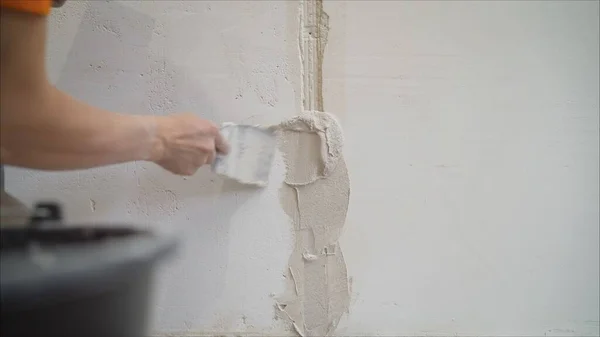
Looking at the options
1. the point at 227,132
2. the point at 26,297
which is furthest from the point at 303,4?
the point at 26,297

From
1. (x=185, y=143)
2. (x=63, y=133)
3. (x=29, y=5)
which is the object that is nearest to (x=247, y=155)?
(x=185, y=143)

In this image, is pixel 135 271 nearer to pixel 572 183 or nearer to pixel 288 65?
pixel 288 65

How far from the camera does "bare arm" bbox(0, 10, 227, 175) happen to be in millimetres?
627

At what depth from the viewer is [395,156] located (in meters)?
1.25

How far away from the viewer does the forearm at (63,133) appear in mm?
648

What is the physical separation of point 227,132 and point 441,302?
75 centimetres

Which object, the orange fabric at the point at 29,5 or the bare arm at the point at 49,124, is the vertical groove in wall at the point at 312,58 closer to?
the bare arm at the point at 49,124

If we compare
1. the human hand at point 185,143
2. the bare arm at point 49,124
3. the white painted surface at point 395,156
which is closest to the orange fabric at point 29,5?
the bare arm at point 49,124

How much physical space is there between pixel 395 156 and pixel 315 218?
11.2 inches

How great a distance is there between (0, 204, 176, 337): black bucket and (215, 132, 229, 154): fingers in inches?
15.8

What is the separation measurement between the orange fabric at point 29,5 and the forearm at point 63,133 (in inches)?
4.2

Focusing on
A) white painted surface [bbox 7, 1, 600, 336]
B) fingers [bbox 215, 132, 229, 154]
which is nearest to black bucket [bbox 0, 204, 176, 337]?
fingers [bbox 215, 132, 229, 154]

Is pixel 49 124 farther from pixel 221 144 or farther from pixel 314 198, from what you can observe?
pixel 314 198

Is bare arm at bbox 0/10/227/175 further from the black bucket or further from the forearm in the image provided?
the black bucket
